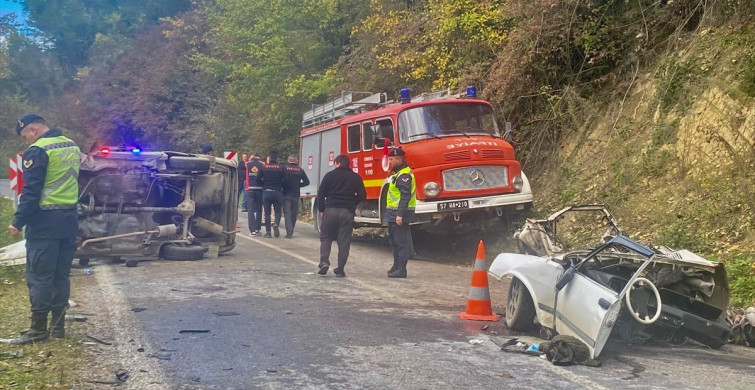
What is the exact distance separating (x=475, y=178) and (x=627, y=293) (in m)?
6.84

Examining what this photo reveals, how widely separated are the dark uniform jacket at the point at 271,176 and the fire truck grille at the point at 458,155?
5258 mm

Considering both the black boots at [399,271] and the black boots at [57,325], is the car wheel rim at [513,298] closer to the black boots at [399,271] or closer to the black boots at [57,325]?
the black boots at [399,271]

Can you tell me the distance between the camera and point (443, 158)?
11.9 meters

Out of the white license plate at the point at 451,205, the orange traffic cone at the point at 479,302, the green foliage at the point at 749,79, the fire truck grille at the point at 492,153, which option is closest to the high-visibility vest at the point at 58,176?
the orange traffic cone at the point at 479,302

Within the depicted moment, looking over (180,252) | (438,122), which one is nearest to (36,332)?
(180,252)

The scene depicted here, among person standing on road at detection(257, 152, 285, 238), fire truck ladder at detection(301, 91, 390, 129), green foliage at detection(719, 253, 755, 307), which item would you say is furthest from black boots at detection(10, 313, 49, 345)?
person standing on road at detection(257, 152, 285, 238)

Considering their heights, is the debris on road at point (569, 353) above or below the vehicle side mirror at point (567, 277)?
below

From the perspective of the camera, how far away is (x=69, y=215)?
6008 mm

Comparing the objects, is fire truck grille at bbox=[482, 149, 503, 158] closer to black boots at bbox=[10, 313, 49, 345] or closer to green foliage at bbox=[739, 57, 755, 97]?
green foliage at bbox=[739, 57, 755, 97]

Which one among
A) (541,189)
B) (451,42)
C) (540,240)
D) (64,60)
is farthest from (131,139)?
(540,240)

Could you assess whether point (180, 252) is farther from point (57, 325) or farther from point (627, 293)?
point (627, 293)

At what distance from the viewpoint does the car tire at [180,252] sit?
1108cm

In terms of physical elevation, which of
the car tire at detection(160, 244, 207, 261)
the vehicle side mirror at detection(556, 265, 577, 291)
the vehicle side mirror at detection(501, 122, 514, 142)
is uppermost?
the vehicle side mirror at detection(501, 122, 514, 142)

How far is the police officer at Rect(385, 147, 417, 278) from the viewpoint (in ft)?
33.6
